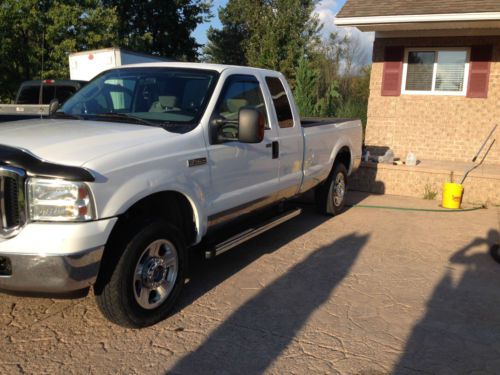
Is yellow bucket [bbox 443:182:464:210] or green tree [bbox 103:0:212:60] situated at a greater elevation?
green tree [bbox 103:0:212:60]

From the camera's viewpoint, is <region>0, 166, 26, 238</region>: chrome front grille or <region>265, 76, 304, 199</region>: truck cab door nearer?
<region>0, 166, 26, 238</region>: chrome front grille

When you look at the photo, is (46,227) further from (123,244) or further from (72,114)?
(72,114)

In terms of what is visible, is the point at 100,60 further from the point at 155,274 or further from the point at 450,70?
the point at 155,274

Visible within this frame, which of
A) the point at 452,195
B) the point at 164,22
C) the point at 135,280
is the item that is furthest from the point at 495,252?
the point at 164,22

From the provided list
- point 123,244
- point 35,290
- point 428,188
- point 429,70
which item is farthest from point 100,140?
point 429,70

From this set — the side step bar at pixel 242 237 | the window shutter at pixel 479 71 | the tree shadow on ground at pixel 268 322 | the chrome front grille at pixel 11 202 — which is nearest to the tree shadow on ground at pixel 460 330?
the tree shadow on ground at pixel 268 322

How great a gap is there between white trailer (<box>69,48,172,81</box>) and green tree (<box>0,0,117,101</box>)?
7.15 metres

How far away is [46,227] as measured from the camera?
2.88 meters

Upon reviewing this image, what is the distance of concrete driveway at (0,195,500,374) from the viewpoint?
3203 mm

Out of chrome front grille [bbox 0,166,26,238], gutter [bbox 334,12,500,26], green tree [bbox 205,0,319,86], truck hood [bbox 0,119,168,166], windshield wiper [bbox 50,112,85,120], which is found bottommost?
chrome front grille [bbox 0,166,26,238]

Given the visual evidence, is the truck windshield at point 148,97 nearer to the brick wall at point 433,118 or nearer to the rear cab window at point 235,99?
the rear cab window at point 235,99

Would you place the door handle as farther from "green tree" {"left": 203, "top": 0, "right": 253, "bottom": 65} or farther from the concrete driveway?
"green tree" {"left": 203, "top": 0, "right": 253, "bottom": 65}

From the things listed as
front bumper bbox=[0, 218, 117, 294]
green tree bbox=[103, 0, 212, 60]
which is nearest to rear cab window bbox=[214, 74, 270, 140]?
front bumper bbox=[0, 218, 117, 294]

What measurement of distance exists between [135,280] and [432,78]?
10.4m
